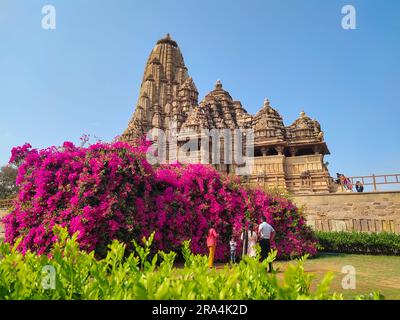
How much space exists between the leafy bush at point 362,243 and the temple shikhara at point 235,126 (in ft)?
15.5

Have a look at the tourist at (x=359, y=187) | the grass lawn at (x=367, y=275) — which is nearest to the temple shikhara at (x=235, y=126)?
the tourist at (x=359, y=187)

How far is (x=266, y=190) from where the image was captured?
45.3 ft

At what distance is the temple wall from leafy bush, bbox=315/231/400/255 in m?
2.95

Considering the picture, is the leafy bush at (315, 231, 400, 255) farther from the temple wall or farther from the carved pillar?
the carved pillar

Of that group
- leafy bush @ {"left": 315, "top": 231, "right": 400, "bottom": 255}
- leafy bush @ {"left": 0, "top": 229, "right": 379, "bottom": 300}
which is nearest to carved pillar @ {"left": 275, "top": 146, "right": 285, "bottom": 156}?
leafy bush @ {"left": 315, "top": 231, "right": 400, "bottom": 255}

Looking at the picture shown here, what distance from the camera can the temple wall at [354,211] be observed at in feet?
A: 61.1

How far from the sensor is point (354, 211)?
1962 cm

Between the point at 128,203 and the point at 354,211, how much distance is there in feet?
54.0

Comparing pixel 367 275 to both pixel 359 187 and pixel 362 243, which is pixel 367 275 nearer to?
pixel 362 243

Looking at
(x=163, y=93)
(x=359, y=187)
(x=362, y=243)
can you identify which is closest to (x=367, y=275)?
(x=362, y=243)

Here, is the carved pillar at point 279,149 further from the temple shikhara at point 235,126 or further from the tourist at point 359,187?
the tourist at point 359,187

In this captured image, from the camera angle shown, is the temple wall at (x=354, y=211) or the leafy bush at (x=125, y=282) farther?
the temple wall at (x=354, y=211)
